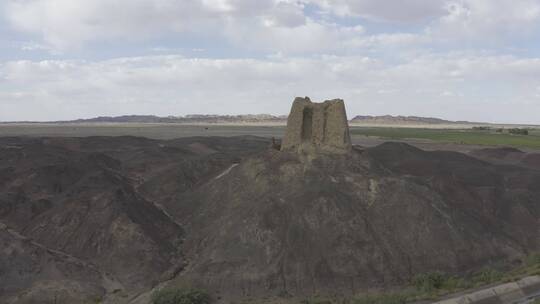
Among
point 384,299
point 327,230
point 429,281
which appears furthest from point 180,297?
point 429,281

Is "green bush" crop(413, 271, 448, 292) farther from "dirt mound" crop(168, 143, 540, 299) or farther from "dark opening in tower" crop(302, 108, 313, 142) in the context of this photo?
"dark opening in tower" crop(302, 108, 313, 142)

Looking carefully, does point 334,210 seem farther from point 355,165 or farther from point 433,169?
point 433,169

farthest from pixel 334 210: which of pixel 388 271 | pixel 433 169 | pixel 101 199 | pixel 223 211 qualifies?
pixel 433 169

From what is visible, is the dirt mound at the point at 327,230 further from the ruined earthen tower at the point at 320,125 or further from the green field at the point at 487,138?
the green field at the point at 487,138

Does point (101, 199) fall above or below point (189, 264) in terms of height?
above

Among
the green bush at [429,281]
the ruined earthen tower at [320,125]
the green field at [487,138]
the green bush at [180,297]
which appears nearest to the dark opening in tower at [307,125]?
the ruined earthen tower at [320,125]

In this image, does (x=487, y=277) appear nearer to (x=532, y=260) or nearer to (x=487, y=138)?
(x=532, y=260)

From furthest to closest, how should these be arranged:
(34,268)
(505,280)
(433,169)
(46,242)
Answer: (433,169) < (46,242) < (34,268) < (505,280)
